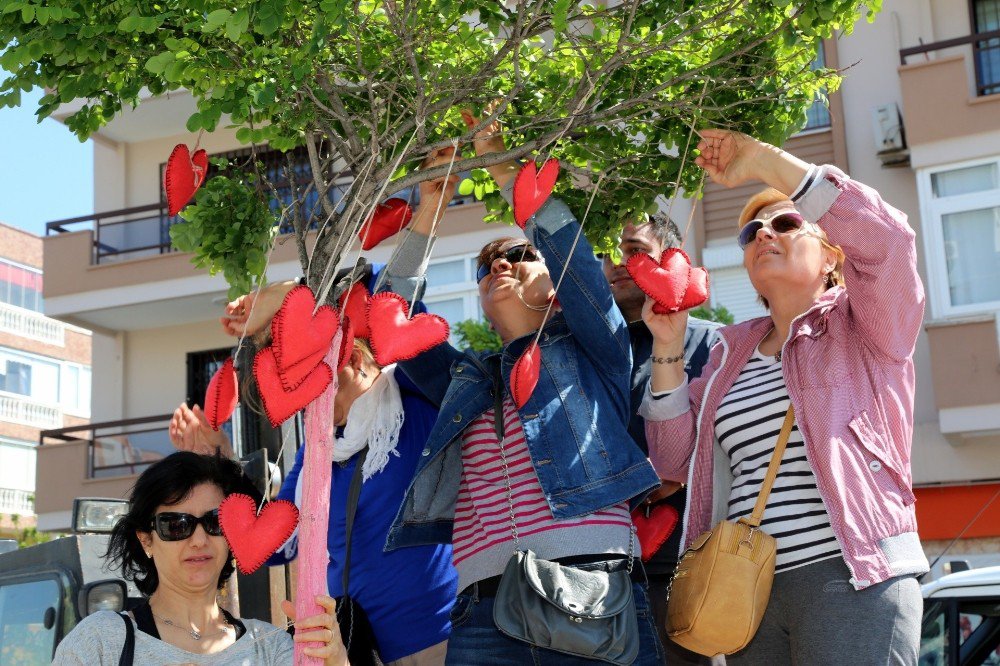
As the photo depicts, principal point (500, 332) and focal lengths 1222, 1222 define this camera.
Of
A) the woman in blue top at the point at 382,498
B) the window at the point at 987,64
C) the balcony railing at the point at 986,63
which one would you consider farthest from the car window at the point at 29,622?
the window at the point at 987,64

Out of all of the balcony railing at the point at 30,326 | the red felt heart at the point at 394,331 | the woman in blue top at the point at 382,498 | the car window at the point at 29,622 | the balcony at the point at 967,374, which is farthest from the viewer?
the balcony railing at the point at 30,326

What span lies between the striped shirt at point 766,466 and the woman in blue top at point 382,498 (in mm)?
1005

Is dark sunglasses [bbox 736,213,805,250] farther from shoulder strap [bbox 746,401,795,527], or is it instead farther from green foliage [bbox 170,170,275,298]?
green foliage [bbox 170,170,275,298]

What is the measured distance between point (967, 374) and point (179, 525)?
12.0 metres

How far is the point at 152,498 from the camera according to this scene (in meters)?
3.69

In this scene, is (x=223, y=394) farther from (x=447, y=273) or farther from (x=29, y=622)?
(x=447, y=273)

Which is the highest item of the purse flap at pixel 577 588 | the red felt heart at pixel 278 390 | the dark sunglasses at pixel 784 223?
the dark sunglasses at pixel 784 223

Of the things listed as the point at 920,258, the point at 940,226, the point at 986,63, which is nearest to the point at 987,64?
the point at 986,63

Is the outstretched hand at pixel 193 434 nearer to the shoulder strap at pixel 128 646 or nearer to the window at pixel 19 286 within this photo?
the shoulder strap at pixel 128 646

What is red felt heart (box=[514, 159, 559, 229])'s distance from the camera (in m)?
3.49

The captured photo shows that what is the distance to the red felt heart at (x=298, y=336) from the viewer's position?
3.04m

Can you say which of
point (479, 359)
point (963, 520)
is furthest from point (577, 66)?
point (963, 520)

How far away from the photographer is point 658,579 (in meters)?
3.93

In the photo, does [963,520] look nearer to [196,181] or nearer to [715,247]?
[715,247]
